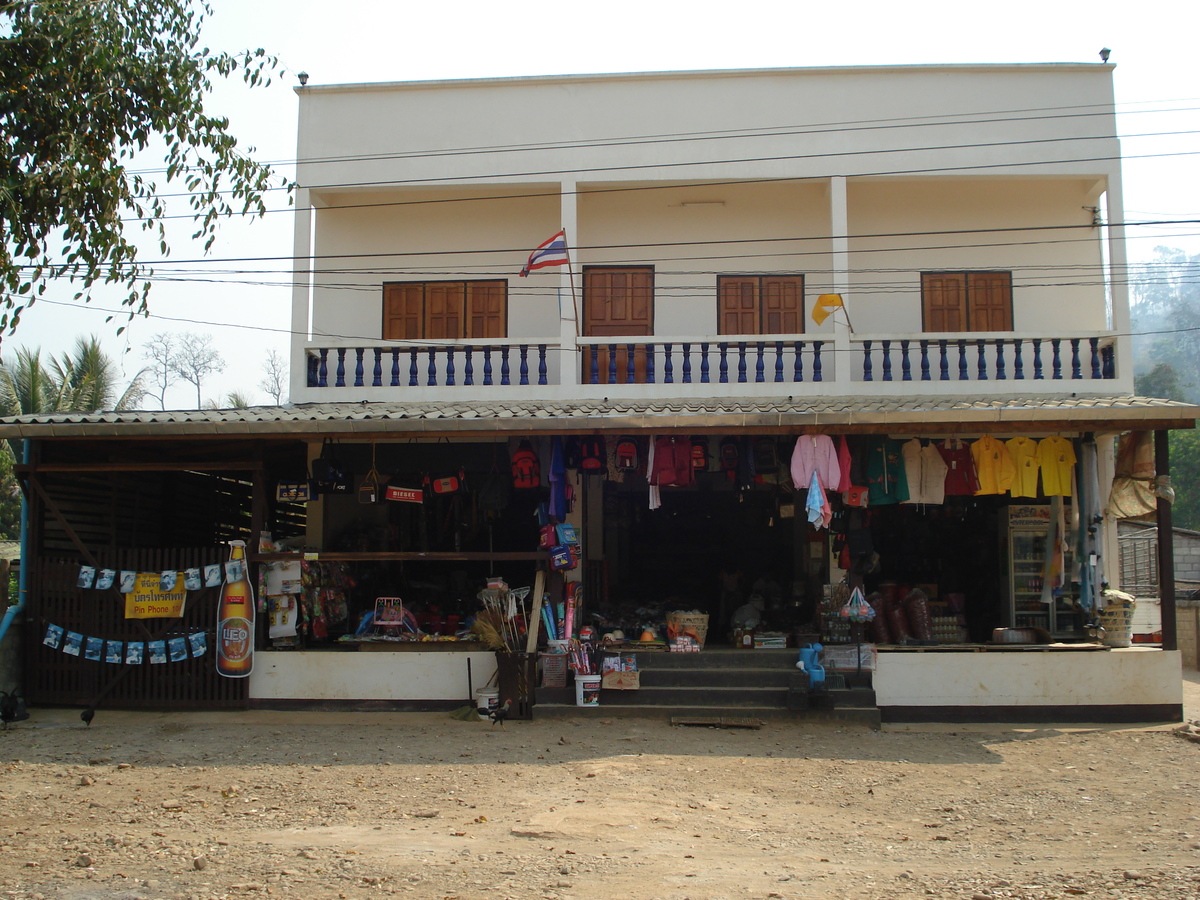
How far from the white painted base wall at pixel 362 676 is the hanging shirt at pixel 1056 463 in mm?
6289

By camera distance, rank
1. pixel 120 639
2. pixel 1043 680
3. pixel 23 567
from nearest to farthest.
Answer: pixel 1043 680
pixel 120 639
pixel 23 567

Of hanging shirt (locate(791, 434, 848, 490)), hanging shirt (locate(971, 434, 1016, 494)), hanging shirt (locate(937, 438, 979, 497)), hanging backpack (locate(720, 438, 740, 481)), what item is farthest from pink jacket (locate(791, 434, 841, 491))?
hanging shirt (locate(971, 434, 1016, 494))

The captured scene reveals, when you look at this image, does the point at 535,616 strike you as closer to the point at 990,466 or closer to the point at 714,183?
the point at 990,466

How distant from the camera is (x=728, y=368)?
41.4ft

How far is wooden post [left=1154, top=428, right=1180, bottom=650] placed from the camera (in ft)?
33.4

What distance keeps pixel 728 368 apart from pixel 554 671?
451 centimetres

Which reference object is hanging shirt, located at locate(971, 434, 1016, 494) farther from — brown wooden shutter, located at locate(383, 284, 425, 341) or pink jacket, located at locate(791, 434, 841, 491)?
brown wooden shutter, located at locate(383, 284, 425, 341)

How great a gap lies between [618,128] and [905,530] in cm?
646

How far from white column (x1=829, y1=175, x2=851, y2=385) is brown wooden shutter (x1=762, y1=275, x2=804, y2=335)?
74 centimetres

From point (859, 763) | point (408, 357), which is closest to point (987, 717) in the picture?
point (859, 763)

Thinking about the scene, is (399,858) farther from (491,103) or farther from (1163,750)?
(491,103)

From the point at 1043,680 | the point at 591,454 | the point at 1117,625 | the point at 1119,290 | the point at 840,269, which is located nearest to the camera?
the point at 1043,680

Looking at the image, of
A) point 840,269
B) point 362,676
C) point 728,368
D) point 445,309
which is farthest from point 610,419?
point 445,309

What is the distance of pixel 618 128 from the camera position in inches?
516
